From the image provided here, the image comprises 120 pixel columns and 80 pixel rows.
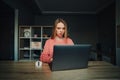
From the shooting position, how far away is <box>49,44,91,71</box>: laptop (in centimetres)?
188

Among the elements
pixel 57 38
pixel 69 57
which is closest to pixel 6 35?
pixel 57 38

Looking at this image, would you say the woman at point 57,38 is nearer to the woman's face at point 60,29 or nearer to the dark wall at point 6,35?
the woman's face at point 60,29

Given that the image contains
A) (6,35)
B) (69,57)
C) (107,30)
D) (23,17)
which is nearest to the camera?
(69,57)

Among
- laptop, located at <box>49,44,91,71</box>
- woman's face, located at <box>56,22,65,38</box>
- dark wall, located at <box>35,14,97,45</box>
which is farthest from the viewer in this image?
dark wall, located at <box>35,14,97,45</box>

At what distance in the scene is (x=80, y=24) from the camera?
34.9 ft

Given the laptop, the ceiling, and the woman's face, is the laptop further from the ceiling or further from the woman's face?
the ceiling

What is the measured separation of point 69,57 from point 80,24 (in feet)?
28.8

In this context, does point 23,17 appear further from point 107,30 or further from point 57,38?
point 57,38

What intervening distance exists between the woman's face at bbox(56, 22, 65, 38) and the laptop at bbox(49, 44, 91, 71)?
0.52 meters

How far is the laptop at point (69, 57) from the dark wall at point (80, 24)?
8.65 m

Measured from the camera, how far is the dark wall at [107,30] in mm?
7914

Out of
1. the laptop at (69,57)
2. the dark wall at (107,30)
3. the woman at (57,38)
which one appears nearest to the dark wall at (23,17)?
the dark wall at (107,30)

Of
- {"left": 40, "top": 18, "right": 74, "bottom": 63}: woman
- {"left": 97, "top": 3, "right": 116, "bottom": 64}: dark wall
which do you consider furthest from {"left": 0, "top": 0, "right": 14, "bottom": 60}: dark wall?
{"left": 40, "top": 18, "right": 74, "bottom": 63}: woman

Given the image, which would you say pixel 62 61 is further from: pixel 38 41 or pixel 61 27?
pixel 38 41
